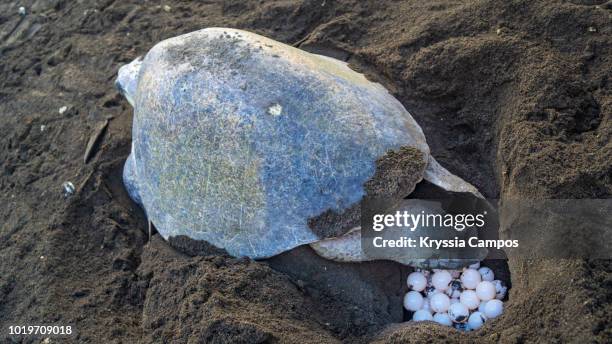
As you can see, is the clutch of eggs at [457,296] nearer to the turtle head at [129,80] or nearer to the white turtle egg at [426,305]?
the white turtle egg at [426,305]

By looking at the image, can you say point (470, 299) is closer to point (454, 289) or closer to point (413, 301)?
point (454, 289)

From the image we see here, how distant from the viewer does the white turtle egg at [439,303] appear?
2625mm

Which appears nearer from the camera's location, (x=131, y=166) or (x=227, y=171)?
(x=227, y=171)

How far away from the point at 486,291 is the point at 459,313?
15 cm

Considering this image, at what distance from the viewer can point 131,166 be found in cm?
325

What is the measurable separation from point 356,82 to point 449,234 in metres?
0.87

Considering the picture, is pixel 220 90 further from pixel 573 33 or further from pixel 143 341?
pixel 573 33

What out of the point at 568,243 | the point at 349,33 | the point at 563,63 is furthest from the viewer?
the point at 349,33

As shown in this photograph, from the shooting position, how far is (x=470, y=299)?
2.59 m

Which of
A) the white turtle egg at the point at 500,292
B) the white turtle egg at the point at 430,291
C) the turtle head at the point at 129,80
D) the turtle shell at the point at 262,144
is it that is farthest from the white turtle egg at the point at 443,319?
the turtle head at the point at 129,80

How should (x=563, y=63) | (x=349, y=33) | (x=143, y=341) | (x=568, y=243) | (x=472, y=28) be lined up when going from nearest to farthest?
(x=568, y=243) < (x=143, y=341) < (x=563, y=63) < (x=472, y=28) < (x=349, y=33)

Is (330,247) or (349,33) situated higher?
(349,33)

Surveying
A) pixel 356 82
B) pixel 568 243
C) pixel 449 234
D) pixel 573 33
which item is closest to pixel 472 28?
pixel 573 33

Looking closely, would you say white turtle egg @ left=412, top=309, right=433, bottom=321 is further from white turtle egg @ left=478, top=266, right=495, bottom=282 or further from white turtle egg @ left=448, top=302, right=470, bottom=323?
white turtle egg @ left=478, top=266, right=495, bottom=282
